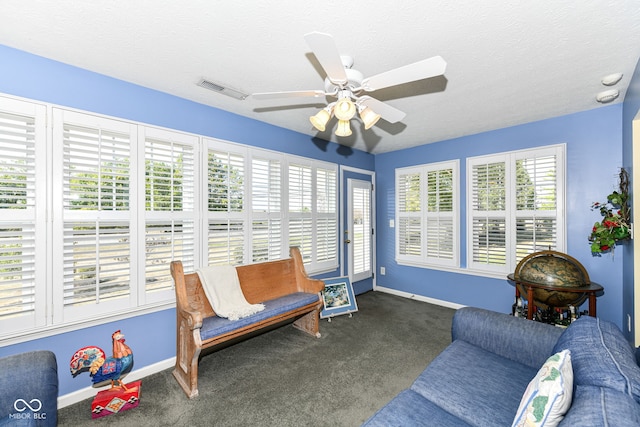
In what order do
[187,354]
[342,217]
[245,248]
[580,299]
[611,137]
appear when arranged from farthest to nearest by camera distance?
[342,217]
[245,248]
[611,137]
[580,299]
[187,354]

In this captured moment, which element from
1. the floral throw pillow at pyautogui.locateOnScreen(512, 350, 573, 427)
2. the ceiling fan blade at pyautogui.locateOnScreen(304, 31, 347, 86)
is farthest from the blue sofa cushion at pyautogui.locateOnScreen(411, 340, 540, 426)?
the ceiling fan blade at pyautogui.locateOnScreen(304, 31, 347, 86)

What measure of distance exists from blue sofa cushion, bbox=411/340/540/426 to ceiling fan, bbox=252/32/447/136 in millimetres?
1619

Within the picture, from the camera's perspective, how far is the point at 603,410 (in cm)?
84

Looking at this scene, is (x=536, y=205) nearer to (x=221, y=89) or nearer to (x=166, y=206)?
(x=221, y=89)

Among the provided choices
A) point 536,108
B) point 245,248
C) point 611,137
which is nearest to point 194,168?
point 245,248

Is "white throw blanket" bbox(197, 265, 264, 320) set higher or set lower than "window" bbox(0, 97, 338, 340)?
lower

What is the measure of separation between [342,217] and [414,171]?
4.53ft

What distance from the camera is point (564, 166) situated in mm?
3117

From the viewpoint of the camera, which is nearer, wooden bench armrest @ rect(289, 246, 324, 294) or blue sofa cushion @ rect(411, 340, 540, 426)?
blue sofa cushion @ rect(411, 340, 540, 426)

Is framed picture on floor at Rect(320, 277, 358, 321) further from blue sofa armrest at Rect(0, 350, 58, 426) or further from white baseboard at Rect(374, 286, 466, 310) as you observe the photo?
blue sofa armrest at Rect(0, 350, 58, 426)

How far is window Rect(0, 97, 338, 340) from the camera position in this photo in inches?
74.7

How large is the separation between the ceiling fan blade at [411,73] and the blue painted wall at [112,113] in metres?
1.84

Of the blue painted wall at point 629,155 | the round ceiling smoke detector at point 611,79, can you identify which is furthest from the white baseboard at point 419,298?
the round ceiling smoke detector at point 611,79

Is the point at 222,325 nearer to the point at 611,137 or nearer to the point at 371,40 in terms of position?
the point at 371,40
